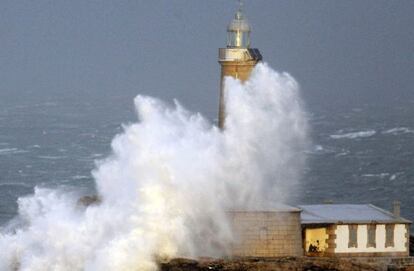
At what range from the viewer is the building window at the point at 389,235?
39438 mm

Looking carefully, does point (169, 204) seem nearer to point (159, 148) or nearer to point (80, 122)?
point (159, 148)

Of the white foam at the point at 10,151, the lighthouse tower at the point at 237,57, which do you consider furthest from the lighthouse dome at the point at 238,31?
the white foam at the point at 10,151

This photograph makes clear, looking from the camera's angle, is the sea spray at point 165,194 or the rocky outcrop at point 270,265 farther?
the sea spray at point 165,194

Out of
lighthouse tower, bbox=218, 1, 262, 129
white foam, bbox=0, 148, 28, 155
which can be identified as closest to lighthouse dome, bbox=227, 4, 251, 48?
lighthouse tower, bbox=218, 1, 262, 129

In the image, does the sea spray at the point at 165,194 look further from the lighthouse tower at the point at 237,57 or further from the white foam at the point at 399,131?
the white foam at the point at 399,131

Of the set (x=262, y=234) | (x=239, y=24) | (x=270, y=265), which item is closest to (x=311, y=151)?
(x=239, y=24)

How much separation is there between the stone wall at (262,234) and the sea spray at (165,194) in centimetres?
30

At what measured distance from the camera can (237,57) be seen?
148 ft

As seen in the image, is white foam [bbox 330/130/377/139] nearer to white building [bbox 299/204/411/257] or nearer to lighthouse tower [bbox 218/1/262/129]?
lighthouse tower [bbox 218/1/262/129]

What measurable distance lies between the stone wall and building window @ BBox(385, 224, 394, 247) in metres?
2.73

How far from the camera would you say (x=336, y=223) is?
39250 millimetres

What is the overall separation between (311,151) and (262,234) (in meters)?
40.3

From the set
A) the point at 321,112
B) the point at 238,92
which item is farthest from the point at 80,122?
the point at 238,92

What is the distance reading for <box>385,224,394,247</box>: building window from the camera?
129 feet
